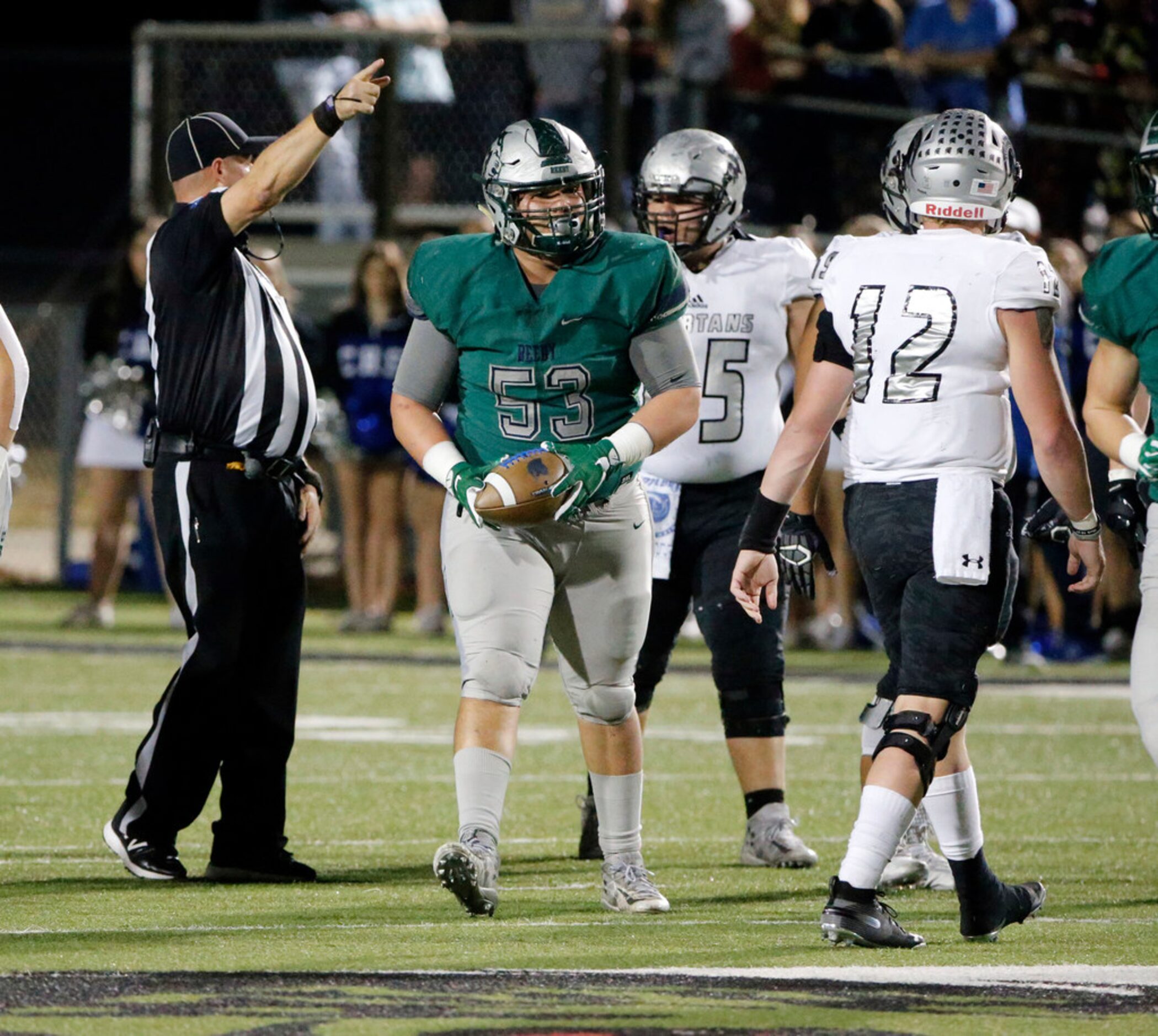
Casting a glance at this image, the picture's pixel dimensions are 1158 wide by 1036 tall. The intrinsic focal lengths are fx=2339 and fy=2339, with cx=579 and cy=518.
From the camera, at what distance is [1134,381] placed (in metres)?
5.43

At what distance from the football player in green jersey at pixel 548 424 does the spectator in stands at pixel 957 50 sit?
9361mm

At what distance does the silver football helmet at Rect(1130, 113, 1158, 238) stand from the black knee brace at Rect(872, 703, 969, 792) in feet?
3.90

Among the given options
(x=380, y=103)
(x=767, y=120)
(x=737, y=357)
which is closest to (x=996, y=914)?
(x=737, y=357)

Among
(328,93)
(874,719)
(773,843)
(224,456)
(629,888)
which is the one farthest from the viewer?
(328,93)

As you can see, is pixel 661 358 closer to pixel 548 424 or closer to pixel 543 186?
pixel 548 424

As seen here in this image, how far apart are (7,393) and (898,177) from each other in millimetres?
2362

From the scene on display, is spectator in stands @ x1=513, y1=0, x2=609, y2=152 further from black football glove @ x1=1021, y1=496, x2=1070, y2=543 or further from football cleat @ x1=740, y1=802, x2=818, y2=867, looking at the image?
black football glove @ x1=1021, y1=496, x2=1070, y2=543

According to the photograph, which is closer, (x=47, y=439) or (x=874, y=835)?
(x=874, y=835)

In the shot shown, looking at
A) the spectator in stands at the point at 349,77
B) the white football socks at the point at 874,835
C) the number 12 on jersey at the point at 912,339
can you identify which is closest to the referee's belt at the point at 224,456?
the number 12 on jersey at the point at 912,339

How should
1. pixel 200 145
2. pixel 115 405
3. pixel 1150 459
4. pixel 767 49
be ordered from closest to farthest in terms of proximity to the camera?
pixel 1150 459 < pixel 200 145 < pixel 115 405 < pixel 767 49

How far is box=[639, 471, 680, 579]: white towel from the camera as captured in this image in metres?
7.11

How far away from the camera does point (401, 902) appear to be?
5961 millimetres

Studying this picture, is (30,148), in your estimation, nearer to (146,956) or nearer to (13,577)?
(13,577)

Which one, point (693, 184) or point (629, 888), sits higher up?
point (693, 184)
